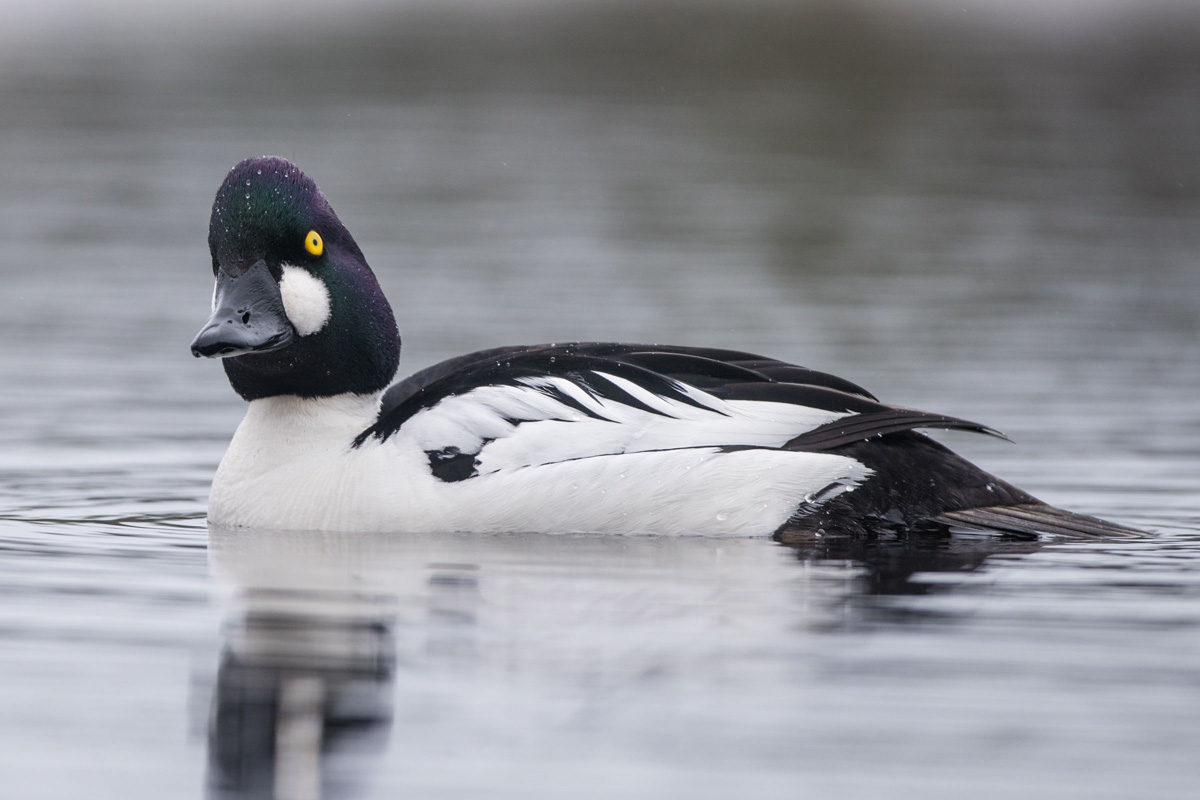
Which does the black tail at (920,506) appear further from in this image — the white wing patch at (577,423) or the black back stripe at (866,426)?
the white wing patch at (577,423)

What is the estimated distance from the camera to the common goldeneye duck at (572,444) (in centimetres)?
703

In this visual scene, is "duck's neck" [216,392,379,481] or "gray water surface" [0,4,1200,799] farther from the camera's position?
"duck's neck" [216,392,379,481]

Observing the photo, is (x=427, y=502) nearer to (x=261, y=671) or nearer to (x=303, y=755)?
(x=261, y=671)

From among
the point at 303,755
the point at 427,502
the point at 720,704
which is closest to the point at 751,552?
the point at 427,502

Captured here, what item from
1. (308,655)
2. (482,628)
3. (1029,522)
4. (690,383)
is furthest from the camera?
(690,383)

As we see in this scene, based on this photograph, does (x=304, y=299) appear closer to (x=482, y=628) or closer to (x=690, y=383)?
(x=690, y=383)

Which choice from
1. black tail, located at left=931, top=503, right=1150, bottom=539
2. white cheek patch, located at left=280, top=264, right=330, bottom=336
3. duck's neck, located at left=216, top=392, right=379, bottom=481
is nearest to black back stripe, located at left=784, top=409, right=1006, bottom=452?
black tail, located at left=931, top=503, right=1150, bottom=539

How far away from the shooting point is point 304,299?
7.38 m

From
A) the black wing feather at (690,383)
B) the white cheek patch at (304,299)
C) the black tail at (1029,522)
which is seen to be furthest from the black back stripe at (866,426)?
the white cheek patch at (304,299)

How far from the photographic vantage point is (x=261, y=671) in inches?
200

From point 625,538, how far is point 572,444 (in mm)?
405

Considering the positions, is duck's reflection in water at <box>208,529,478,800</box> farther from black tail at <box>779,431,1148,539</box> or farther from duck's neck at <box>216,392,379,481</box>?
black tail at <box>779,431,1148,539</box>

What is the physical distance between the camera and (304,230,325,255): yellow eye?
7.39m

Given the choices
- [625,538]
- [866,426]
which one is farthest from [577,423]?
[866,426]
